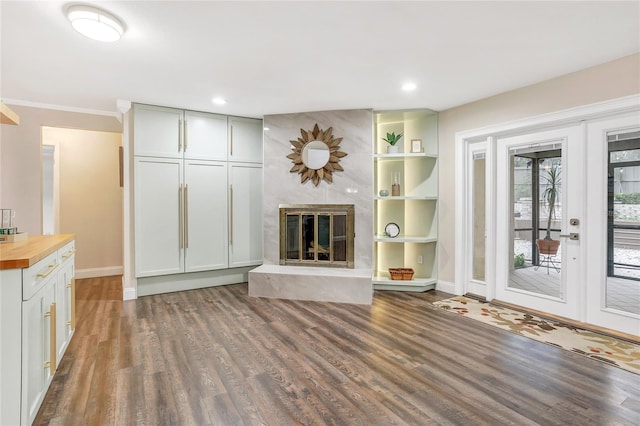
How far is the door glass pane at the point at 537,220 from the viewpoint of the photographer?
3.56m

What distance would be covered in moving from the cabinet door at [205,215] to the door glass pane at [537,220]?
3736mm

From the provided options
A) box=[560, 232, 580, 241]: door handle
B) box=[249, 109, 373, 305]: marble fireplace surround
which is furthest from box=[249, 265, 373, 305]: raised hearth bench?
box=[560, 232, 580, 241]: door handle

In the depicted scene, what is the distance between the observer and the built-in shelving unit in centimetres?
464

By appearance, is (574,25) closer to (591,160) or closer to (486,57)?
(486,57)

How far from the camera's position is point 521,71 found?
10.6ft

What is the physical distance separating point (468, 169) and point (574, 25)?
6.97 feet

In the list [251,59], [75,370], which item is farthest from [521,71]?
[75,370]

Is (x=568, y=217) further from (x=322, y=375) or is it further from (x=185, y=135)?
(x=185, y=135)

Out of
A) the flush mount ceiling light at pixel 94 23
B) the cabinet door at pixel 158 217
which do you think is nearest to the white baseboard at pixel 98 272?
the cabinet door at pixel 158 217

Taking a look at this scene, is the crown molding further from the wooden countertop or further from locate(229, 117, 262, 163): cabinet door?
the wooden countertop

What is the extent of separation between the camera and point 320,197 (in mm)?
4609

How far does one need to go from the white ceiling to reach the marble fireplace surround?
1.92ft

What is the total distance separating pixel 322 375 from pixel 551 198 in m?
3.03

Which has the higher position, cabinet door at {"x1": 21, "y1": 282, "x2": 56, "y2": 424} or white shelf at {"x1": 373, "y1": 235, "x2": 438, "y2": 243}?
white shelf at {"x1": 373, "y1": 235, "x2": 438, "y2": 243}
